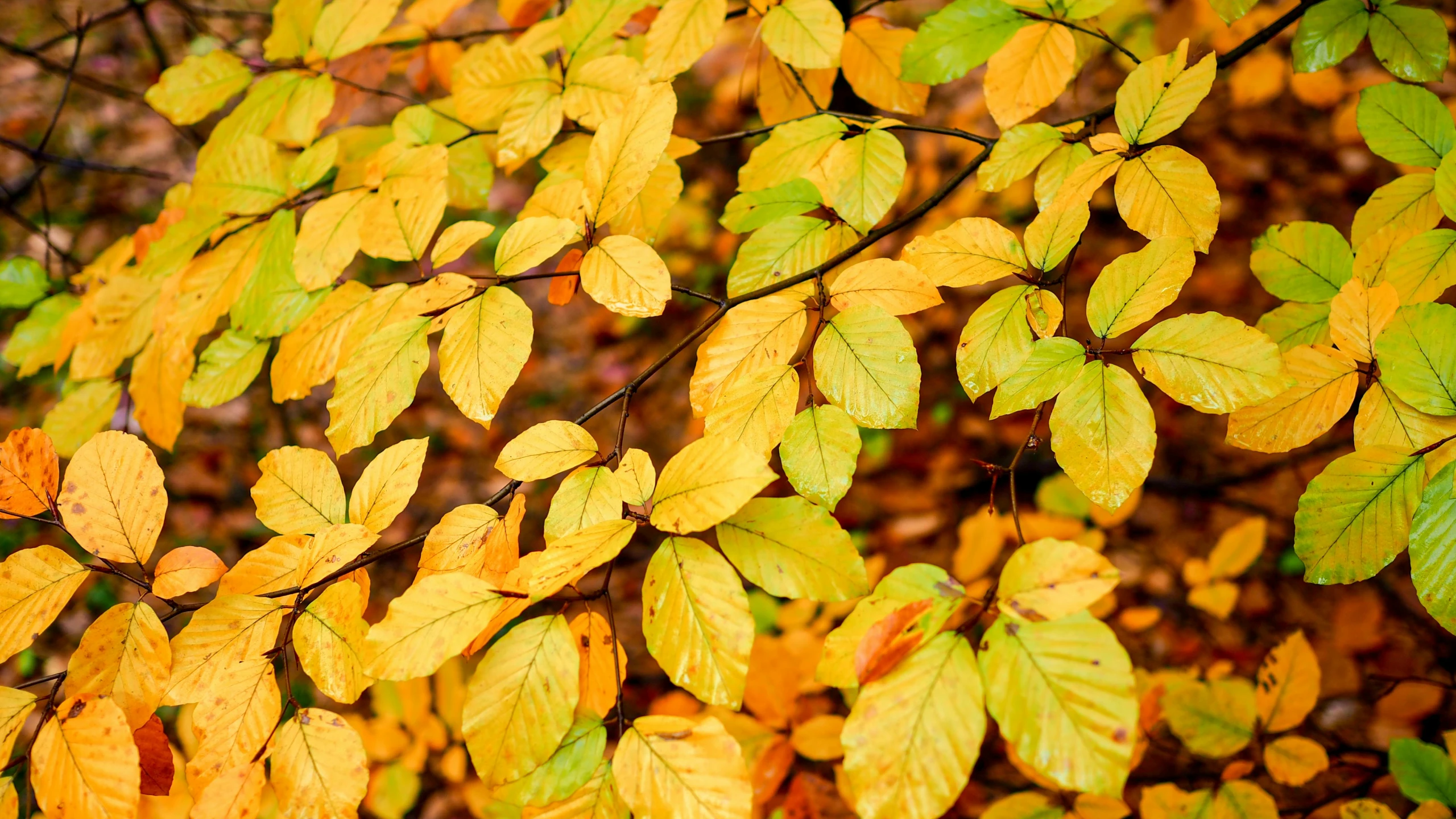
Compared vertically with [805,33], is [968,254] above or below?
below

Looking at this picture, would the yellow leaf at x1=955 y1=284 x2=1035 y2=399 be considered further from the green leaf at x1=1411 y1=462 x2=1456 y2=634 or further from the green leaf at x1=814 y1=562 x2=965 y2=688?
the green leaf at x1=1411 y1=462 x2=1456 y2=634

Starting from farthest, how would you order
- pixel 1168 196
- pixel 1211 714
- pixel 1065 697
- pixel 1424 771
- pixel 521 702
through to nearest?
1. pixel 1211 714
2. pixel 1424 771
3. pixel 1168 196
4. pixel 521 702
5. pixel 1065 697

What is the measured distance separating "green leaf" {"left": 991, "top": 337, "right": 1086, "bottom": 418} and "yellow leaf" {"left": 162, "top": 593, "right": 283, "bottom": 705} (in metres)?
0.65

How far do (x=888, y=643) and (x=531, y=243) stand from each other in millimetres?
482

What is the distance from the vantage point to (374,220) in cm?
83

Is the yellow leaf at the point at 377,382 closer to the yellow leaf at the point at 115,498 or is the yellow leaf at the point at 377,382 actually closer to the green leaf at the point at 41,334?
the yellow leaf at the point at 115,498

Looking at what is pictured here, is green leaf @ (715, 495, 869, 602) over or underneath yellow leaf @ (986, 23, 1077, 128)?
underneath

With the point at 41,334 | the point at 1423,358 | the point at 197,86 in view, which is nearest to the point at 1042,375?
the point at 1423,358

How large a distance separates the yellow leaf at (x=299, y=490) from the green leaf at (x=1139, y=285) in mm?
711

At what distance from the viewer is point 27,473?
713 millimetres

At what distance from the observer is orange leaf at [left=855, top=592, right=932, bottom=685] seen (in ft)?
1.65

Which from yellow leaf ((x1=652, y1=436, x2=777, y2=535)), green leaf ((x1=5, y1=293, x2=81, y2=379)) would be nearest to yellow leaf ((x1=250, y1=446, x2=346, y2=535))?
yellow leaf ((x1=652, y1=436, x2=777, y2=535))

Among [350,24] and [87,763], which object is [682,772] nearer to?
[87,763]

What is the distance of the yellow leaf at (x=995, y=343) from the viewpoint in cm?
66
